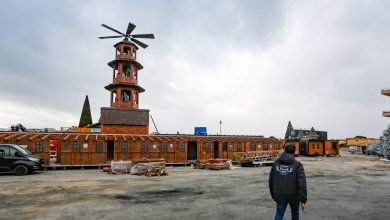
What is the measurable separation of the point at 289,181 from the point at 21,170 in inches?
818

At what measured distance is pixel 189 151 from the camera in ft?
117

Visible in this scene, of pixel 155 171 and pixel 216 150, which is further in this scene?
pixel 216 150

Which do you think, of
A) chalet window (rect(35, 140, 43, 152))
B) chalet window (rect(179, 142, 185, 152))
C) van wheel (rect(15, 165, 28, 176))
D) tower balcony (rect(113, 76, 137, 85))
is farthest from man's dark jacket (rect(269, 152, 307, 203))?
tower balcony (rect(113, 76, 137, 85))

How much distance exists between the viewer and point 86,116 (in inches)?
2158

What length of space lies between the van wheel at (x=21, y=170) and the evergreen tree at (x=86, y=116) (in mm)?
33462

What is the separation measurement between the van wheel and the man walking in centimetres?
2033

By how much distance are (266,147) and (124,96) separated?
64.8 ft

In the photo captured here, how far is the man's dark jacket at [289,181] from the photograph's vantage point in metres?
6.23

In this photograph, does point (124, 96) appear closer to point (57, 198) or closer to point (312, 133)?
point (57, 198)

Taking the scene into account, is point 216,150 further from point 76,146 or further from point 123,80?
point 123,80

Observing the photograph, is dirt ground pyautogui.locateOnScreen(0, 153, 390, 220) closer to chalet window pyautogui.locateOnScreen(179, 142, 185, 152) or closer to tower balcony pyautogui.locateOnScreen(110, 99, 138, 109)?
chalet window pyautogui.locateOnScreen(179, 142, 185, 152)

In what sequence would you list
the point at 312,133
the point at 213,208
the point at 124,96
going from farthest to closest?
the point at 312,133 < the point at 124,96 < the point at 213,208

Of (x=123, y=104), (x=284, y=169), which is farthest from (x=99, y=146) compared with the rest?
(x=284, y=169)

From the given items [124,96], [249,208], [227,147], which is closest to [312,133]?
[227,147]
